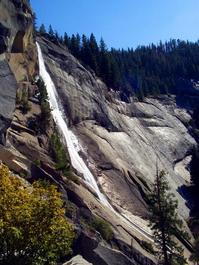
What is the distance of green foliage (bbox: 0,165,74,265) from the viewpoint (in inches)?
688

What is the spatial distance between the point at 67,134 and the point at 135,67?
4525 inches

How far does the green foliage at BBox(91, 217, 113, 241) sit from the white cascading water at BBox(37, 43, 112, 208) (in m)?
9.98

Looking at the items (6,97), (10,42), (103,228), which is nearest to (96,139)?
(10,42)

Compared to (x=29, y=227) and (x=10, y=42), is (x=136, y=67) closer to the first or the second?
(x=10, y=42)

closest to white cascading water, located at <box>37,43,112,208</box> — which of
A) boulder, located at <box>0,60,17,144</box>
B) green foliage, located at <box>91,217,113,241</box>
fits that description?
green foliage, located at <box>91,217,113,241</box>

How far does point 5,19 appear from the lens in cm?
5375

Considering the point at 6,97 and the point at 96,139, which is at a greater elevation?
the point at 6,97

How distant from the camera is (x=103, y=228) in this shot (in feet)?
134

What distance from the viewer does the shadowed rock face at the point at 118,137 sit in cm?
6062

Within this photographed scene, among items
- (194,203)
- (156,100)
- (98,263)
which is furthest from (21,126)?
(156,100)

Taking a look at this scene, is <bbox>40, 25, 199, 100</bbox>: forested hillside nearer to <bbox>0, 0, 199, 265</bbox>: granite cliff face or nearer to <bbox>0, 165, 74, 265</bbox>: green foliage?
<bbox>0, 0, 199, 265</bbox>: granite cliff face

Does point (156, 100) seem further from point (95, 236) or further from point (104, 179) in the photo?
point (95, 236)

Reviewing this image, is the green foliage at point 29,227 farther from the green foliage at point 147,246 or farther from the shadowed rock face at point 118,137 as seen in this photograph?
the shadowed rock face at point 118,137

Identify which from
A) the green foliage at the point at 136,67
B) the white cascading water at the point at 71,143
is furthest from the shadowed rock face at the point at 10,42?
the green foliage at the point at 136,67
